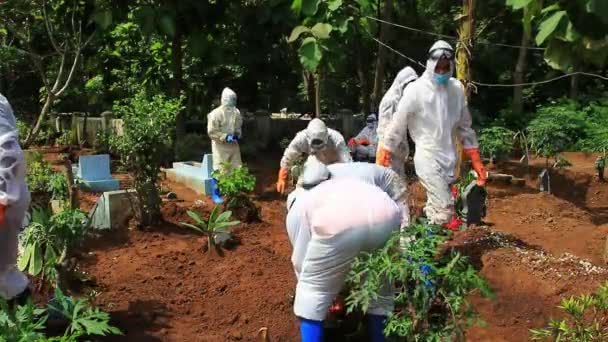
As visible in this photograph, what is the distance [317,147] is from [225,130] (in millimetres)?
3682

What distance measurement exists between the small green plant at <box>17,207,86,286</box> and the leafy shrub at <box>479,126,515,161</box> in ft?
22.6

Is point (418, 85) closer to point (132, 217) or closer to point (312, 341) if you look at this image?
point (312, 341)

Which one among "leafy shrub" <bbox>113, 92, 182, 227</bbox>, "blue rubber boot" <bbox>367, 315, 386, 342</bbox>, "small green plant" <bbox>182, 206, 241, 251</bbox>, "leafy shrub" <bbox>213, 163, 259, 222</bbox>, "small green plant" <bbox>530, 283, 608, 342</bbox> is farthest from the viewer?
"leafy shrub" <bbox>213, 163, 259, 222</bbox>

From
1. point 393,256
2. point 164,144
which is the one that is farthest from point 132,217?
point 393,256

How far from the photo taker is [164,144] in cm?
630

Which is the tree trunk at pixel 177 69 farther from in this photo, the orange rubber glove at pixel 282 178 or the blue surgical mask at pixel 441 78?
the blue surgical mask at pixel 441 78

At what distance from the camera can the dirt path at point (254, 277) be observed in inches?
172

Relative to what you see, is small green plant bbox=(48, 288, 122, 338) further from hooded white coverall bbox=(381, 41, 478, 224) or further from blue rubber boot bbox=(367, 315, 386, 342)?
hooded white coverall bbox=(381, 41, 478, 224)

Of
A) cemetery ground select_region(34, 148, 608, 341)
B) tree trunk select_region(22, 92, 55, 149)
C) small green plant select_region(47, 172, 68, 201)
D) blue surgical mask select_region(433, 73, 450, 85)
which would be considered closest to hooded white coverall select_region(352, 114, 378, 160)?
cemetery ground select_region(34, 148, 608, 341)

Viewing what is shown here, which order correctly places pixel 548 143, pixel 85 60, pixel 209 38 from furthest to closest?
pixel 85 60, pixel 209 38, pixel 548 143

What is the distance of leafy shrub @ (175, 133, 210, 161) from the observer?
10820 millimetres

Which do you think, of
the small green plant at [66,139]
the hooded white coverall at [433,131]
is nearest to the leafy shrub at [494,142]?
the hooded white coverall at [433,131]

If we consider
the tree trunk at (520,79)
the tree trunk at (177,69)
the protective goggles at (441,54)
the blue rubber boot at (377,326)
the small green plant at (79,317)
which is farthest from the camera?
the tree trunk at (520,79)

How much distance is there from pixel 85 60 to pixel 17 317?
11.4 metres
